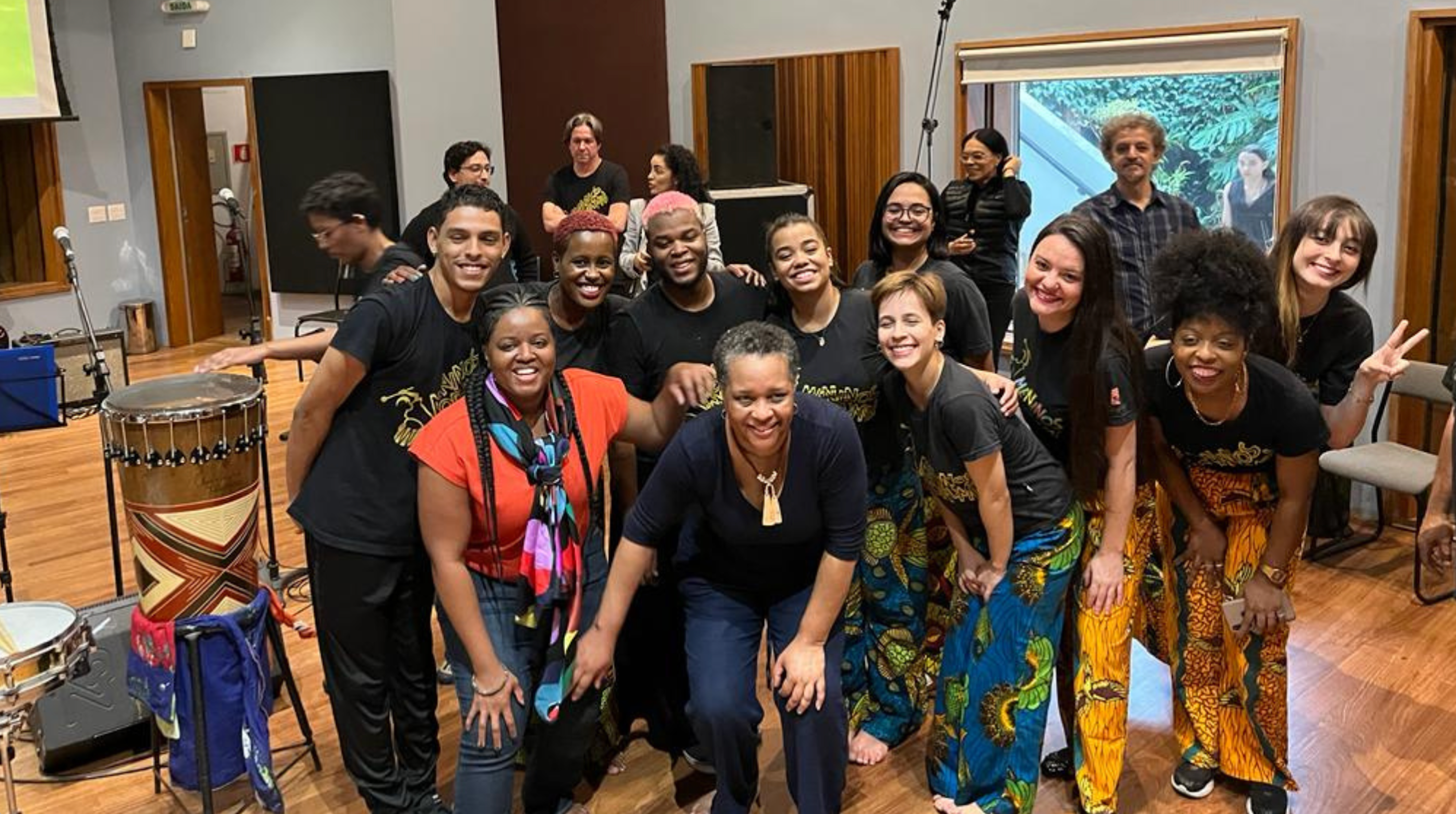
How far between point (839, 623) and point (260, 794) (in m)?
1.39

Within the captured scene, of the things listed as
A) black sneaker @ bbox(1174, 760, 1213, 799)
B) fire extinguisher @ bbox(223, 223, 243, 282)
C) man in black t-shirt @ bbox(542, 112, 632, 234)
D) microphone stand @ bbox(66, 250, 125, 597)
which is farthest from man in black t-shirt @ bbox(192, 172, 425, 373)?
fire extinguisher @ bbox(223, 223, 243, 282)

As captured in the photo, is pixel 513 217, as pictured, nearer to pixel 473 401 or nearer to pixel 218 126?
pixel 473 401

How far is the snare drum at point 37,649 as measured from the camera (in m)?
2.62

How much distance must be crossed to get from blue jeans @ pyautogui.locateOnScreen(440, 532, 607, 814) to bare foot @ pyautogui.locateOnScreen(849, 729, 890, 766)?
79cm

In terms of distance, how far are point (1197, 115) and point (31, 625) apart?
4.92 meters

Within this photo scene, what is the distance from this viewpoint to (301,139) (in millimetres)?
8867

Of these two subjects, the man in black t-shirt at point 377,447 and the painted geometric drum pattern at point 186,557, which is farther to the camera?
the painted geometric drum pattern at point 186,557

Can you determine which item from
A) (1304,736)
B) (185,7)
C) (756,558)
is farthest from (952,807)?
(185,7)

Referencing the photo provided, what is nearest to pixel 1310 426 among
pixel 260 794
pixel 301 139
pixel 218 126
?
pixel 260 794

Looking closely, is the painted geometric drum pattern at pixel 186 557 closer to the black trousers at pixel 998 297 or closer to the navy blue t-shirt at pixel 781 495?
the navy blue t-shirt at pixel 781 495

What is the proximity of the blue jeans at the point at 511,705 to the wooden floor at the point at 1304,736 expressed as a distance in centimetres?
39

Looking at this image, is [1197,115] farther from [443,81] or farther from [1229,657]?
[443,81]

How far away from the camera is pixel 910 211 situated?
3.36 meters

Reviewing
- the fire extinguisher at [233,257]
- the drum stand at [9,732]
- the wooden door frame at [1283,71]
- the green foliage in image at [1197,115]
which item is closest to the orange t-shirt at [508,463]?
the drum stand at [9,732]
